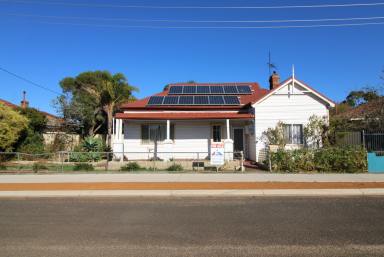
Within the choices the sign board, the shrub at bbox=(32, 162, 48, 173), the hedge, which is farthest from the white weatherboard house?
the shrub at bbox=(32, 162, 48, 173)

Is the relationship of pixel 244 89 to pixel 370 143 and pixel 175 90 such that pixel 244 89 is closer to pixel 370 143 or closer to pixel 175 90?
pixel 175 90

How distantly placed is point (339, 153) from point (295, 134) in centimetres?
455

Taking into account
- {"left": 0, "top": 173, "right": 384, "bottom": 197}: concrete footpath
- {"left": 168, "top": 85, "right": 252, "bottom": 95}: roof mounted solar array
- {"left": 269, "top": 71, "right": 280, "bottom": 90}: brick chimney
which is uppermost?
{"left": 269, "top": 71, "right": 280, "bottom": 90}: brick chimney

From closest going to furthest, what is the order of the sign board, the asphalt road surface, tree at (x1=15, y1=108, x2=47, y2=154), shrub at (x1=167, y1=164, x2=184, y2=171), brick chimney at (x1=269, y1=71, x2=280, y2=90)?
the asphalt road surface, the sign board, shrub at (x1=167, y1=164, x2=184, y2=171), tree at (x1=15, y1=108, x2=47, y2=154), brick chimney at (x1=269, y1=71, x2=280, y2=90)

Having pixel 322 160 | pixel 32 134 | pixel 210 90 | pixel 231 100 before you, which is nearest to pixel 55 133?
pixel 32 134

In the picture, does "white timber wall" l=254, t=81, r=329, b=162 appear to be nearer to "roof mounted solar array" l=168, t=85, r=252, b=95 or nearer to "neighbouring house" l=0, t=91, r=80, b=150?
"roof mounted solar array" l=168, t=85, r=252, b=95

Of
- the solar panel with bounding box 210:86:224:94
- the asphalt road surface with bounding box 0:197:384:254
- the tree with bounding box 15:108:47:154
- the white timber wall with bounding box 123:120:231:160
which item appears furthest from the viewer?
the solar panel with bounding box 210:86:224:94

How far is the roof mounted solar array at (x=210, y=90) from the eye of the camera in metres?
24.2

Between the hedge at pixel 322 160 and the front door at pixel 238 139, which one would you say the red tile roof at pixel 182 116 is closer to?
the front door at pixel 238 139

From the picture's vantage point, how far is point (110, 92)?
90.5ft

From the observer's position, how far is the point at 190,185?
12.0 m

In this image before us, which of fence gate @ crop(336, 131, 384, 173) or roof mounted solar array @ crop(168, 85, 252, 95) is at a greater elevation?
roof mounted solar array @ crop(168, 85, 252, 95)

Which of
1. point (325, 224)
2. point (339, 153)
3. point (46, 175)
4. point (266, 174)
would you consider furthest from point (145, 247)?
point (339, 153)

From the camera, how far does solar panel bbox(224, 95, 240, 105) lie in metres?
21.9
